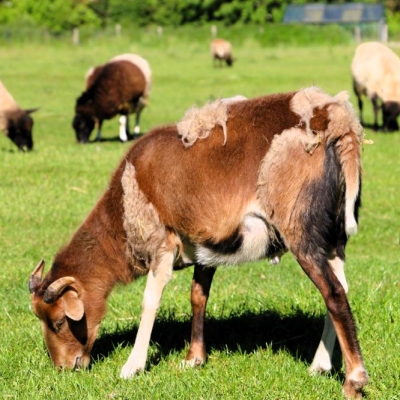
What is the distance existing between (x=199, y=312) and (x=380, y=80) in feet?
54.0

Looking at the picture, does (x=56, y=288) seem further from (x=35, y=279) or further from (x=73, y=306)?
(x=35, y=279)

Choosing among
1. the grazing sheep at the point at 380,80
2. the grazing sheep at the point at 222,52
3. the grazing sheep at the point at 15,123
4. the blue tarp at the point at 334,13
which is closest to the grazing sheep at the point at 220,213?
the grazing sheep at the point at 15,123

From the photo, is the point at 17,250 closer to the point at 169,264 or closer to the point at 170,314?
the point at 170,314

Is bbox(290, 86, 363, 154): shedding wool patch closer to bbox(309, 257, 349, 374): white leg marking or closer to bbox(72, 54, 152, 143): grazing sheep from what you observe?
bbox(309, 257, 349, 374): white leg marking

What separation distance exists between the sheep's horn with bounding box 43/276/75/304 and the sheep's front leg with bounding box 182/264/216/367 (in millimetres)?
917

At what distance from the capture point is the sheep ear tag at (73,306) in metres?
5.52

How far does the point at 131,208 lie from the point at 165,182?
286mm

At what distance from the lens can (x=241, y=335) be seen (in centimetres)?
639

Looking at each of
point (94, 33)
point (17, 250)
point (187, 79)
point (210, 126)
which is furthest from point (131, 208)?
point (94, 33)

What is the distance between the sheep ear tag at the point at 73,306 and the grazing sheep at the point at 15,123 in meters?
11.4

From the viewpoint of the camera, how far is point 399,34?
207 feet

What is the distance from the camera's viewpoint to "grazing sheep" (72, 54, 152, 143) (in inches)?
755

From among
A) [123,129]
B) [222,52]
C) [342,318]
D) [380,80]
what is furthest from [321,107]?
[222,52]

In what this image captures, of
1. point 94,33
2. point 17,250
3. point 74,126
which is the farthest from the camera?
point 94,33
